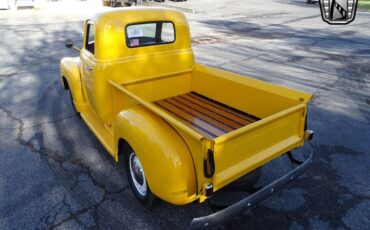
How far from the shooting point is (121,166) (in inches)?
162

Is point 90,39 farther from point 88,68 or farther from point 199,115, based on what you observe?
point 199,115

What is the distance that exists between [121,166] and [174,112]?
1053mm

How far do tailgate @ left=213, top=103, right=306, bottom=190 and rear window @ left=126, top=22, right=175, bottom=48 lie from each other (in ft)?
7.05

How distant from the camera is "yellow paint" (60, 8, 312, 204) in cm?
263

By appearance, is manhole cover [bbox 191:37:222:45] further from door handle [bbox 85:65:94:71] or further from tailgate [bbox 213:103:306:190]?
tailgate [bbox 213:103:306:190]

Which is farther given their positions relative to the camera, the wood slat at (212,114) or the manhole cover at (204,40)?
the manhole cover at (204,40)

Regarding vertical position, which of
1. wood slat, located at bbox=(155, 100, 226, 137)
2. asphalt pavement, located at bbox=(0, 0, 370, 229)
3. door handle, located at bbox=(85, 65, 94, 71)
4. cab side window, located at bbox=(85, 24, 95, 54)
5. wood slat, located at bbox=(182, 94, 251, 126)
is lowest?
asphalt pavement, located at bbox=(0, 0, 370, 229)

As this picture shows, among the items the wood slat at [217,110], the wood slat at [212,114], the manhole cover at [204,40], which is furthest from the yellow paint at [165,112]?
the manhole cover at [204,40]

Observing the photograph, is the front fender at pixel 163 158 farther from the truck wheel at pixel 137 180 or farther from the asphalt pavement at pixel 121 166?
the asphalt pavement at pixel 121 166

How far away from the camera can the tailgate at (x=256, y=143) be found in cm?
254

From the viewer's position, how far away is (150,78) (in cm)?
427

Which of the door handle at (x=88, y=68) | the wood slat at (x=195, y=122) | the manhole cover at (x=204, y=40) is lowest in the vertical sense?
the wood slat at (x=195, y=122)

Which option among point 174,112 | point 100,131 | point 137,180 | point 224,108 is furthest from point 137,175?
point 224,108

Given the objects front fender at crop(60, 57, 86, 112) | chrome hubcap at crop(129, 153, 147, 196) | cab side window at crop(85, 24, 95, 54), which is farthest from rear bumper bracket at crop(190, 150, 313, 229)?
front fender at crop(60, 57, 86, 112)
